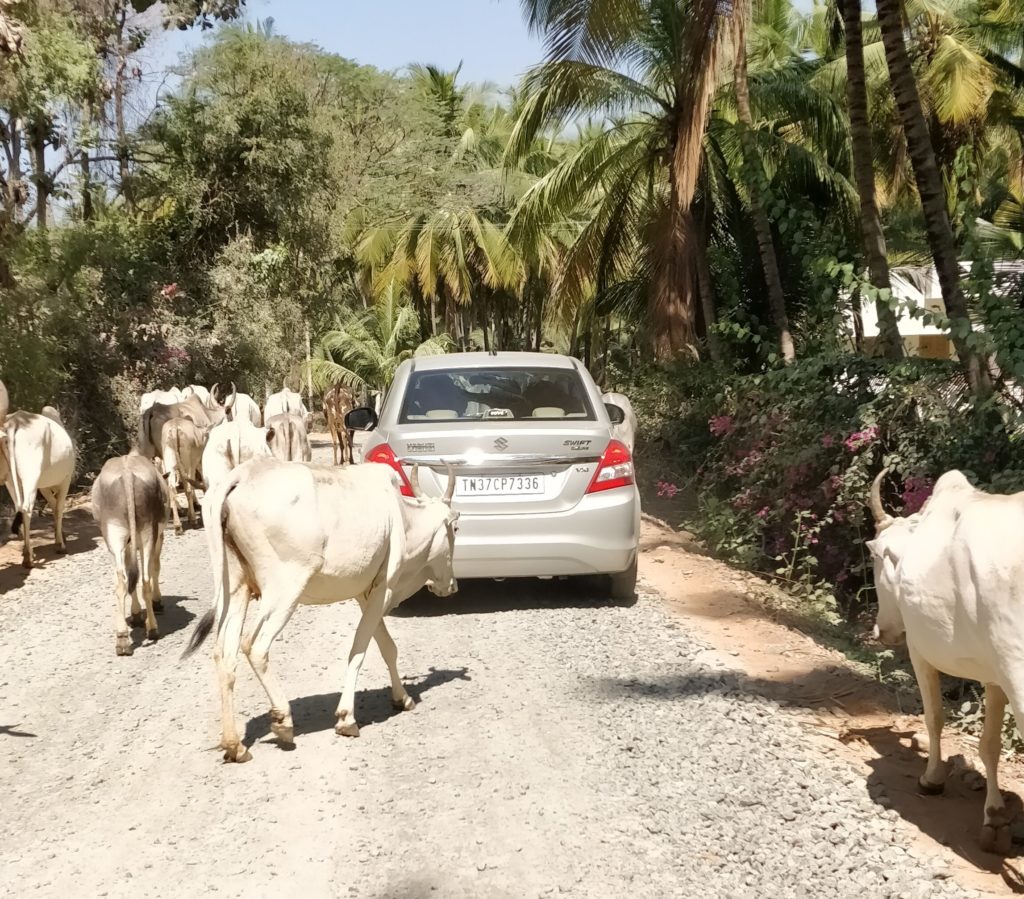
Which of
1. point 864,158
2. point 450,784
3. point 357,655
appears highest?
point 864,158

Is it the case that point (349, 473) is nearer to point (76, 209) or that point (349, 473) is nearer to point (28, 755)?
point (28, 755)

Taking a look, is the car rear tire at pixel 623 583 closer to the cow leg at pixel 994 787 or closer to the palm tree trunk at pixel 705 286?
the cow leg at pixel 994 787

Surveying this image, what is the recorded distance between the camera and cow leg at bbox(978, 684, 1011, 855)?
4.47 m

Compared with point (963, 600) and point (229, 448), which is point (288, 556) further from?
point (229, 448)

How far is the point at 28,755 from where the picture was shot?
5961mm

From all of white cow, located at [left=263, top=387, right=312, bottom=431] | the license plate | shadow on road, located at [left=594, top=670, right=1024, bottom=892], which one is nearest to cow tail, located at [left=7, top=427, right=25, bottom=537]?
white cow, located at [left=263, top=387, right=312, bottom=431]

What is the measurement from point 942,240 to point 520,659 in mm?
5582

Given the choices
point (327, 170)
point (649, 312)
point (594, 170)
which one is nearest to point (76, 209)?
point (327, 170)

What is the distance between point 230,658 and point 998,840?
355cm


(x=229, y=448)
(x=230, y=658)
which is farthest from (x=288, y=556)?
(x=229, y=448)

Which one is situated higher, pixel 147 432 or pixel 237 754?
pixel 147 432

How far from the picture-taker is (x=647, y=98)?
65.4ft

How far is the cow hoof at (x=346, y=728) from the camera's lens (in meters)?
Result: 5.90

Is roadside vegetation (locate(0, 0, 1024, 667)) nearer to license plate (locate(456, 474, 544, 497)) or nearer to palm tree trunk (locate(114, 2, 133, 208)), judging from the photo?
palm tree trunk (locate(114, 2, 133, 208))
